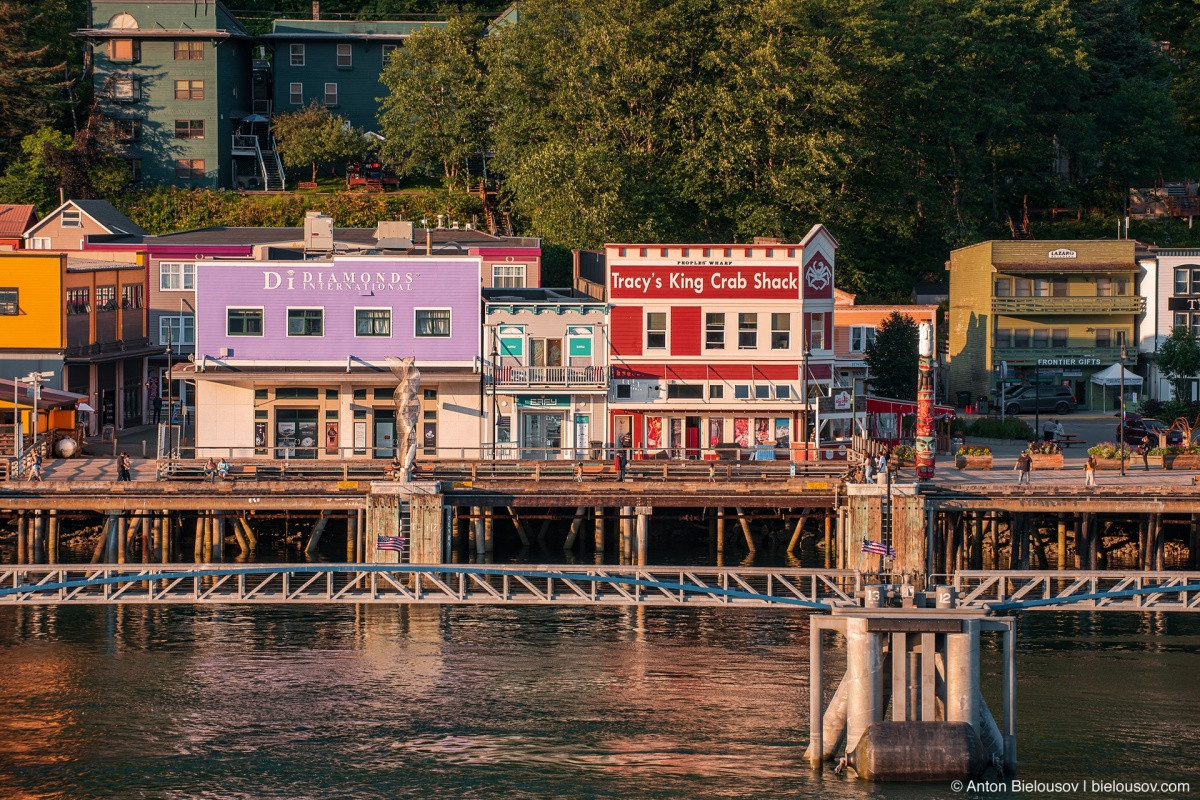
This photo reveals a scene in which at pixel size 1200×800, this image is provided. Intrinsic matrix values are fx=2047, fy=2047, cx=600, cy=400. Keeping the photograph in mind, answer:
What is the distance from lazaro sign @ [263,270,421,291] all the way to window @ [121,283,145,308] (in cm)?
1838

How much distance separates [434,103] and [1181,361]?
45.4 m

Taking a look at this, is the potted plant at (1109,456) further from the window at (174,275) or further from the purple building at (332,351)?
the window at (174,275)

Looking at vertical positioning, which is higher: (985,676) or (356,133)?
(356,133)

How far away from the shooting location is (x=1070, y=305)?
105m

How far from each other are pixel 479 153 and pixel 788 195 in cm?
2189

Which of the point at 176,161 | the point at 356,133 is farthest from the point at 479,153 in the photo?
the point at 176,161

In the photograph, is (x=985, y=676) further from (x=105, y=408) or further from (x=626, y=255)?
(x=105, y=408)

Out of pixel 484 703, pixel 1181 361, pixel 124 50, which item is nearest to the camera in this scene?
pixel 484 703

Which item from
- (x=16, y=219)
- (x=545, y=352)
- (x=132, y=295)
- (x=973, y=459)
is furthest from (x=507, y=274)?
(x=973, y=459)

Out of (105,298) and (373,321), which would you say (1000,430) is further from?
(105,298)

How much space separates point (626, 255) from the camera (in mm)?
78625

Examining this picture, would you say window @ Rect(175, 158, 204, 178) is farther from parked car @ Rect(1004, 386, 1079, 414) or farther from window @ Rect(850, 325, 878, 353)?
parked car @ Rect(1004, 386, 1079, 414)

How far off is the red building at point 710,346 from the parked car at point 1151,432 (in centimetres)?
1504

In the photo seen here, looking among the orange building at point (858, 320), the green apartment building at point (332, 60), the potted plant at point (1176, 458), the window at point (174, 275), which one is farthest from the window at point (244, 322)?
the green apartment building at point (332, 60)
